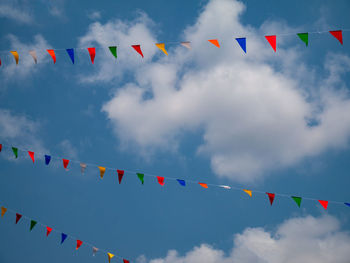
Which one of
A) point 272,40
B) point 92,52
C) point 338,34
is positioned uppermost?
point 92,52

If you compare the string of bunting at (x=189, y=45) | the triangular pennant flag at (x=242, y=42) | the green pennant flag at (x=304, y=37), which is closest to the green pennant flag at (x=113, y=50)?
the string of bunting at (x=189, y=45)

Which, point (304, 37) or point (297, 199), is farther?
point (297, 199)

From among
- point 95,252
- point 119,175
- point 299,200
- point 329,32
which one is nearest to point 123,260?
point 95,252

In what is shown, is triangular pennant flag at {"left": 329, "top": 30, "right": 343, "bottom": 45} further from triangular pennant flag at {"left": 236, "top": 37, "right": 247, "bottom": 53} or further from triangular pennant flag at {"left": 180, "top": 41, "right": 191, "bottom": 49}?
triangular pennant flag at {"left": 180, "top": 41, "right": 191, "bottom": 49}

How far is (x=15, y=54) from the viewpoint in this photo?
831 centimetres

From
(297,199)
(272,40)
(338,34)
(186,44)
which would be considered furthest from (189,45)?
(297,199)

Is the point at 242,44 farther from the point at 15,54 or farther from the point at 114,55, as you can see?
the point at 15,54

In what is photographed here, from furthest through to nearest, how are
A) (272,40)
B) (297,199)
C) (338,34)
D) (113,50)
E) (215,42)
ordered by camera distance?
1. (297,199)
2. (113,50)
3. (215,42)
4. (272,40)
5. (338,34)

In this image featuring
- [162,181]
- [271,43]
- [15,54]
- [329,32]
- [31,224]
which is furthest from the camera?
[31,224]

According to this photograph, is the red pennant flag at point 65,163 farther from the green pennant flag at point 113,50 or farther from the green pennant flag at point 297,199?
the green pennant flag at point 297,199

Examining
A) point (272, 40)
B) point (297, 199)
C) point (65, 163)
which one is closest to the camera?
point (272, 40)

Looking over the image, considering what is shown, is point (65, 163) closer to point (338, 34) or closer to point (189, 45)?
point (189, 45)

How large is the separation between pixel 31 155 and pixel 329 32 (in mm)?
9743

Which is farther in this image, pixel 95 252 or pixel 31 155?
pixel 95 252
